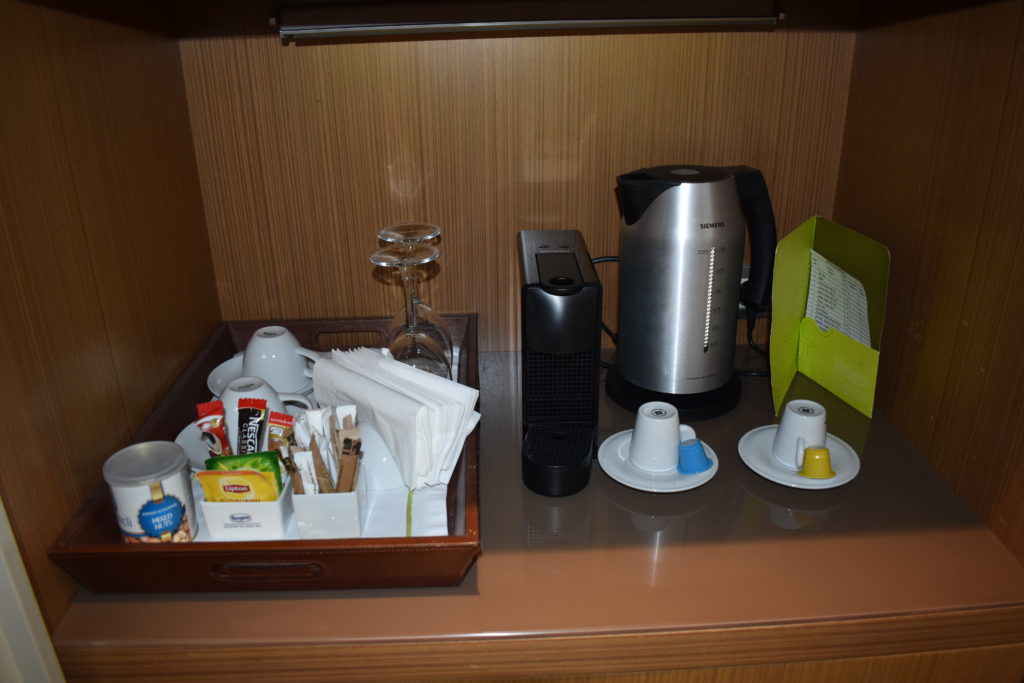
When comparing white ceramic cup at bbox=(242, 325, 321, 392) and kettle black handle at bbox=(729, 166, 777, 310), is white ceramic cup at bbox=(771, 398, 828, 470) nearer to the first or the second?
kettle black handle at bbox=(729, 166, 777, 310)

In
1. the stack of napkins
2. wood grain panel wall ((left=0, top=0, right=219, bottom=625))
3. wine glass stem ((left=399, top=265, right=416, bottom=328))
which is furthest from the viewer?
wine glass stem ((left=399, top=265, right=416, bottom=328))

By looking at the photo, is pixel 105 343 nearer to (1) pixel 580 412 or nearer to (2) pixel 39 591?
(2) pixel 39 591

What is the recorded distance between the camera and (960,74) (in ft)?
2.58

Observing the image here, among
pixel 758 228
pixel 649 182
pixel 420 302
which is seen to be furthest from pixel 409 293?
pixel 758 228

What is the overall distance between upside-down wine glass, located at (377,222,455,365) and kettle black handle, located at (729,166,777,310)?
0.38 meters

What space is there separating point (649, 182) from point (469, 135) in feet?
0.96

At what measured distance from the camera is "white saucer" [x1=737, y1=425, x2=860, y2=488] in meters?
0.85

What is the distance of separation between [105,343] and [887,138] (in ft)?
3.03

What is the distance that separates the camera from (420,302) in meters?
0.99

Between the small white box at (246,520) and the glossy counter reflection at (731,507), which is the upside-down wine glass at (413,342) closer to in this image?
the glossy counter reflection at (731,507)

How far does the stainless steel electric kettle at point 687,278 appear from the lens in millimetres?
888

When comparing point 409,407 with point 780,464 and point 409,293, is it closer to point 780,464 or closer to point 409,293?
point 409,293

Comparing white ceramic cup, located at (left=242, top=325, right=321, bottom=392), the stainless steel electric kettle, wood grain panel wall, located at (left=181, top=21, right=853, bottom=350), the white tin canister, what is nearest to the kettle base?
the stainless steel electric kettle

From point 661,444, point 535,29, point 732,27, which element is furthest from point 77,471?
point 732,27
